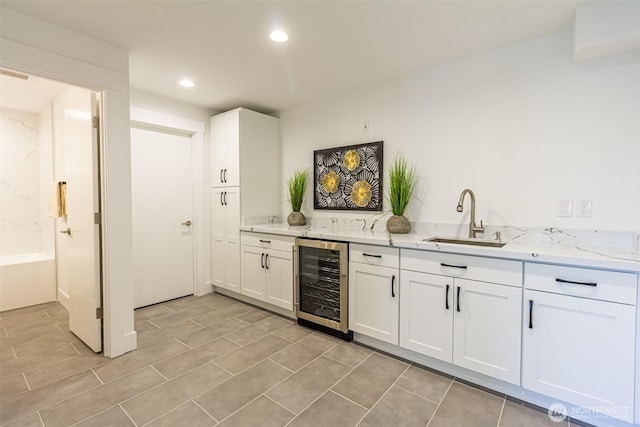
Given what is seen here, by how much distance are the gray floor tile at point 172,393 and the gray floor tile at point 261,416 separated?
1.20ft

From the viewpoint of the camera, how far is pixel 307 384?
6.64 feet

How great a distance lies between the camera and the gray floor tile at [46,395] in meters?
1.75

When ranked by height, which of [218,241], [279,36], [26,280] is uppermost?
[279,36]

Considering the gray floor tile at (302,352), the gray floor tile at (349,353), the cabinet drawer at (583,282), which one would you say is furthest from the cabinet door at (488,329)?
the gray floor tile at (302,352)

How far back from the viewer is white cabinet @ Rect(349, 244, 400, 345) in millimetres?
2334

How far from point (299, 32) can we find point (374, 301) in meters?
2.14

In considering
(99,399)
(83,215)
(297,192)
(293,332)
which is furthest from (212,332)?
(297,192)

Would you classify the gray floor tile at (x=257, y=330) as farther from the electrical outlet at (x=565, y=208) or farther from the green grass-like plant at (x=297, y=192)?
the electrical outlet at (x=565, y=208)

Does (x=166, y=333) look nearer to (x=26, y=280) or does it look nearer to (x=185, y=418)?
(x=185, y=418)

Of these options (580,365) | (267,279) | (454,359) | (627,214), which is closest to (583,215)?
(627,214)

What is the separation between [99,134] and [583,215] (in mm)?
3629

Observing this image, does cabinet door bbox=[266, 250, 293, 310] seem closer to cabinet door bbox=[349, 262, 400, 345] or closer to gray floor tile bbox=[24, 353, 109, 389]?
cabinet door bbox=[349, 262, 400, 345]

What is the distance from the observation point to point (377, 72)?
2.81 meters

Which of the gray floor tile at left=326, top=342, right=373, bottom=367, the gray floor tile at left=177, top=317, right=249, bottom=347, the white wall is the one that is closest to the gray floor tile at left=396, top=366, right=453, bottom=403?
the gray floor tile at left=326, top=342, right=373, bottom=367
